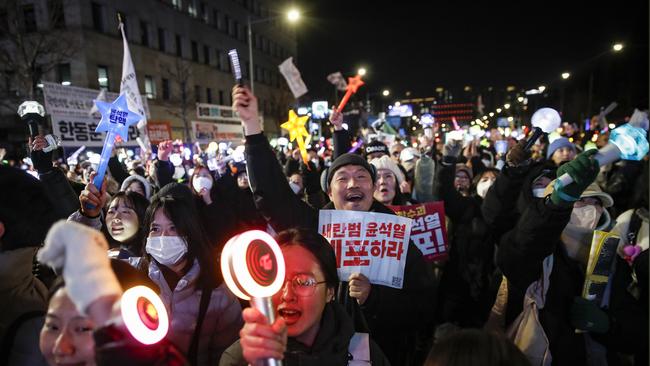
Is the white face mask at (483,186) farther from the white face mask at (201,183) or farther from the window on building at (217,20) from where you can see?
the window on building at (217,20)

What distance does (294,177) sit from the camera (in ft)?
24.7

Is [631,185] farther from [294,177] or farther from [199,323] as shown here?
[199,323]

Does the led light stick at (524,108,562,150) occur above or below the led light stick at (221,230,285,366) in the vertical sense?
above

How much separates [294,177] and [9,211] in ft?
18.3

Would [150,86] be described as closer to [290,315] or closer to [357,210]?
[357,210]

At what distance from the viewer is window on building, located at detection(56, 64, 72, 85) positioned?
25.7 meters

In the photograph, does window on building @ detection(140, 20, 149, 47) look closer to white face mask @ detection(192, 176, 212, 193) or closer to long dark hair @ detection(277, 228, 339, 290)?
white face mask @ detection(192, 176, 212, 193)

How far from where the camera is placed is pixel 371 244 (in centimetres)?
268

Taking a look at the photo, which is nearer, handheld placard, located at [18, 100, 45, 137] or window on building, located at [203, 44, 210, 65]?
handheld placard, located at [18, 100, 45, 137]

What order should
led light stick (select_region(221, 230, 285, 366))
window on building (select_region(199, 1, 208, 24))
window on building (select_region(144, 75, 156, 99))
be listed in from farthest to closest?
window on building (select_region(199, 1, 208, 24)) < window on building (select_region(144, 75, 156, 99)) < led light stick (select_region(221, 230, 285, 366))

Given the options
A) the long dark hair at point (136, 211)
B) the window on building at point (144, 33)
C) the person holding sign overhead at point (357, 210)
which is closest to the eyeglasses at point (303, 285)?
the person holding sign overhead at point (357, 210)

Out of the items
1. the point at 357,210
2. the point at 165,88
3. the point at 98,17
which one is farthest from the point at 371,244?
the point at 165,88

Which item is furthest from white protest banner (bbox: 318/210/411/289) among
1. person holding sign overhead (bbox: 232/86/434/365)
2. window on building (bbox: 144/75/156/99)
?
window on building (bbox: 144/75/156/99)

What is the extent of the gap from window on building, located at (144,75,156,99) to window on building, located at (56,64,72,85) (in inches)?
230
